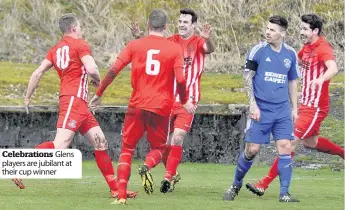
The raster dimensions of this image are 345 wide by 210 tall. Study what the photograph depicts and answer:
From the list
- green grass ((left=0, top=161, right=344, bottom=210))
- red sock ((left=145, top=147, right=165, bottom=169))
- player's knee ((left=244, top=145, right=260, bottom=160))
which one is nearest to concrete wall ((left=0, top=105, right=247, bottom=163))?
green grass ((left=0, top=161, right=344, bottom=210))

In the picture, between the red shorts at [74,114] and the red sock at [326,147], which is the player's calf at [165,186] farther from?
the red sock at [326,147]

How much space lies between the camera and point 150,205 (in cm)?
1334

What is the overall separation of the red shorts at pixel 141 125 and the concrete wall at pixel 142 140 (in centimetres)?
634

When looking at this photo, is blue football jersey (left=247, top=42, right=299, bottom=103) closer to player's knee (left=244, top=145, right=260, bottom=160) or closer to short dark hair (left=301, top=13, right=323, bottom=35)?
player's knee (left=244, top=145, right=260, bottom=160)

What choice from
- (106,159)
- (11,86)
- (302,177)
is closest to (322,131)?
(302,177)

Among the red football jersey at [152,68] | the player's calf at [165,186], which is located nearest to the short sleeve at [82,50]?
the red football jersey at [152,68]

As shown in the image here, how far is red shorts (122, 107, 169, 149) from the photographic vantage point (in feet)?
44.4

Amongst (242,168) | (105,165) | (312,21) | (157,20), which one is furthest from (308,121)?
(157,20)

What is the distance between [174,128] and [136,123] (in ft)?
7.90

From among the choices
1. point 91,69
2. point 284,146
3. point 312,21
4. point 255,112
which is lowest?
point 284,146

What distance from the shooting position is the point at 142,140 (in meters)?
20.2

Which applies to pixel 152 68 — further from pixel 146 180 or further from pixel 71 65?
pixel 71 65

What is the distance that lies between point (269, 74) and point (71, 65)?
6.88ft

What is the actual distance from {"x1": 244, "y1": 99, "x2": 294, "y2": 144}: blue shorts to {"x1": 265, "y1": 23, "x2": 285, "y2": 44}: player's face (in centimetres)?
64
